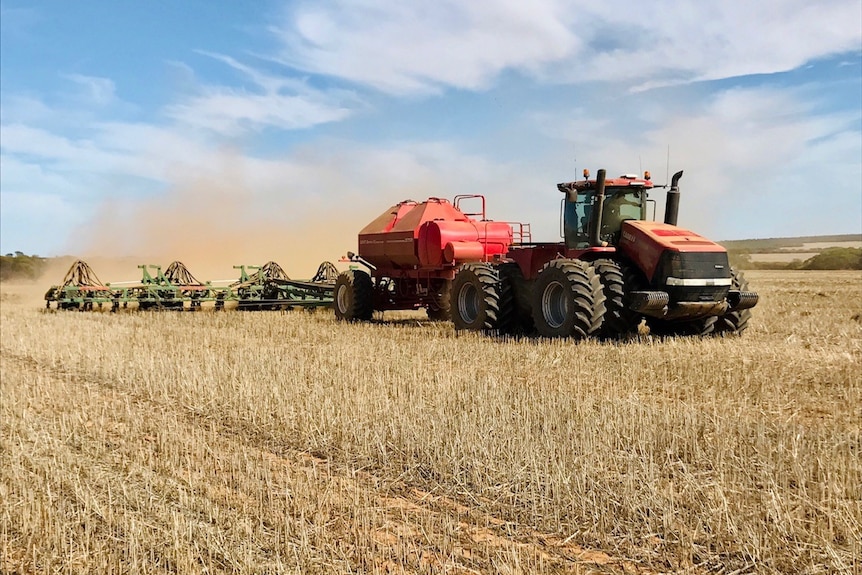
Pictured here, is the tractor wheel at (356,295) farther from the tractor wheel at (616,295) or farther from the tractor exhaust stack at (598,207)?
the tractor wheel at (616,295)

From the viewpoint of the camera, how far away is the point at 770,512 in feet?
12.5

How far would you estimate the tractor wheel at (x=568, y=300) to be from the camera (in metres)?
10.4

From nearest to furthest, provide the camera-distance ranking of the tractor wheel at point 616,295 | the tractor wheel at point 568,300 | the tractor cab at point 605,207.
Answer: the tractor wheel at point 568,300, the tractor wheel at point 616,295, the tractor cab at point 605,207

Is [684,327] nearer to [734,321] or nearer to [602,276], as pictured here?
[734,321]

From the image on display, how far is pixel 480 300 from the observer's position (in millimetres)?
12344

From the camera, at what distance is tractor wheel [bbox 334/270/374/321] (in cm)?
1551

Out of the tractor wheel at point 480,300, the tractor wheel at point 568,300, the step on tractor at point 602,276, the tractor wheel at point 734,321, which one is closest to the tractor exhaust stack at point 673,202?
the step on tractor at point 602,276

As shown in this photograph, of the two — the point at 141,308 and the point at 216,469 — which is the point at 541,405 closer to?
the point at 216,469

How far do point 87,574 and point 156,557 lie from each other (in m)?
0.30

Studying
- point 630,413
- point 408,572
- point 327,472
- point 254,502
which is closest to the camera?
point 408,572

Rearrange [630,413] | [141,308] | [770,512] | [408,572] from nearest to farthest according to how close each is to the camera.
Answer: [408,572] → [770,512] → [630,413] → [141,308]

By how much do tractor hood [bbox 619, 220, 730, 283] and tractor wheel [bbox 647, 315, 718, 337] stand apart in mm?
946

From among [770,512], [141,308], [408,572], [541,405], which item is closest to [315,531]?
[408,572]

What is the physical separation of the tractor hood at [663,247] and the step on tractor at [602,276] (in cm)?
1
